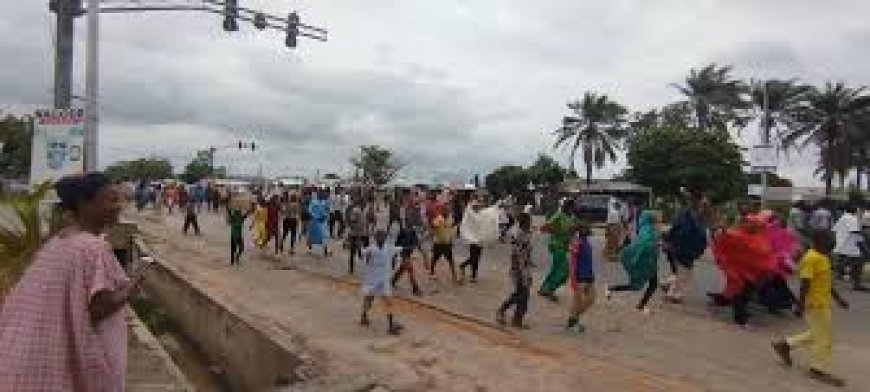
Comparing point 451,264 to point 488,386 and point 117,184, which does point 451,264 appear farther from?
point 117,184

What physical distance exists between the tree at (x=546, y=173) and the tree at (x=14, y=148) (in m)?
34.3

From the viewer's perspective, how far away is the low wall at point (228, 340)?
1227cm

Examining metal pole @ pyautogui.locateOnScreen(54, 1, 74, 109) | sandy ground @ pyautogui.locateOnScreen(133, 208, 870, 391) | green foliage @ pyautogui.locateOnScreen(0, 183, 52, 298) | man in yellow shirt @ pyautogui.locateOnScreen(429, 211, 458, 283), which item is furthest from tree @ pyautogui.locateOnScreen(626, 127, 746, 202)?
green foliage @ pyautogui.locateOnScreen(0, 183, 52, 298)

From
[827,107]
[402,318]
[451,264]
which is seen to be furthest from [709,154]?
[402,318]

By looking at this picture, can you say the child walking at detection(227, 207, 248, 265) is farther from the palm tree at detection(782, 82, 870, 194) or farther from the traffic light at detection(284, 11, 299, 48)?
the palm tree at detection(782, 82, 870, 194)

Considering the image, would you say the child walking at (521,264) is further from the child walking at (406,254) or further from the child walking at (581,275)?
the child walking at (406,254)

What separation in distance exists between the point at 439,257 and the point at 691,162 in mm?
47567

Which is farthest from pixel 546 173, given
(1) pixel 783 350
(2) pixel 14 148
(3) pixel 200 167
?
(1) pixel 783 350

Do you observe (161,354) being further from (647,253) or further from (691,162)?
(691,162)

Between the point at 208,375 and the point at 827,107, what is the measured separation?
59.0 m

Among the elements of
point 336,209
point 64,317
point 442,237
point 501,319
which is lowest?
point 501,319

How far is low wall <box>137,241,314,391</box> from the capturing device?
12273 mm

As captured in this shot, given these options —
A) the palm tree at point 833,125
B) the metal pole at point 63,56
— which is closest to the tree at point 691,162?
the palm tree at point 833,125

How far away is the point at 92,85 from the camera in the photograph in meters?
20.2
